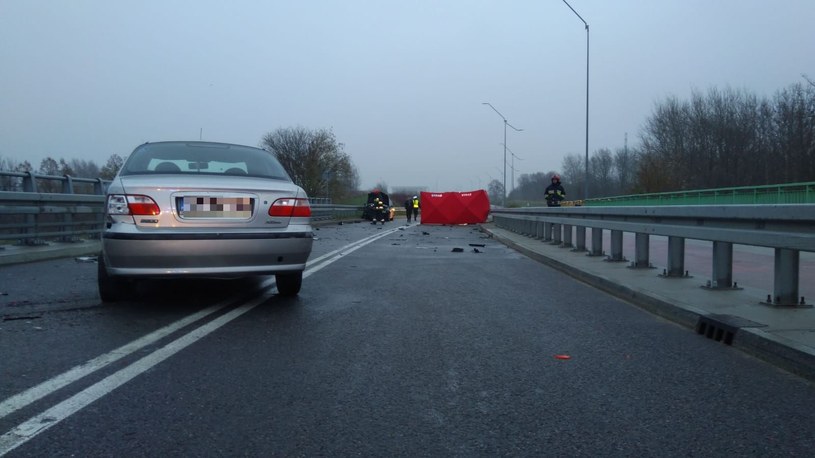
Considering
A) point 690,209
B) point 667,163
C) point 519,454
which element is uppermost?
point 667,163

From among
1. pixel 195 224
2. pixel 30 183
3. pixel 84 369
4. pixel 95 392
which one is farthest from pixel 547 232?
pixel 95 392

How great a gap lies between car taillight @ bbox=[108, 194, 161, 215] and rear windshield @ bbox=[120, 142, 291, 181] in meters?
0.53

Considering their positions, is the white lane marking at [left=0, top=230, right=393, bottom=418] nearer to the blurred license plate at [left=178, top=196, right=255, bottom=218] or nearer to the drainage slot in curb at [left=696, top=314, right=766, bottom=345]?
the blurred license plate at [left=178, top=196, right=255, bottom=218]

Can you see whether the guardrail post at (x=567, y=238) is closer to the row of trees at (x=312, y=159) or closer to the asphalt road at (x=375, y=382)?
the asphalt road at (x=375, y=382)

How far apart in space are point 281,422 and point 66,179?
10.5 meters

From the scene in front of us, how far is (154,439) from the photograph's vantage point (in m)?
2.98

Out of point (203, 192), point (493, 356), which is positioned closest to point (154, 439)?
point (493, 356)

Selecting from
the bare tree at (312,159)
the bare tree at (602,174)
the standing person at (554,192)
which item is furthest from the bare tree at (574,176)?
the standing person at (554,192)

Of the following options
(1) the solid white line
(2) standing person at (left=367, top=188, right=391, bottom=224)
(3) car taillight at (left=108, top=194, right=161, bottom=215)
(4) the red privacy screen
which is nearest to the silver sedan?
(3) car taillight at (left=108, top=194, right=161, bottom=215)

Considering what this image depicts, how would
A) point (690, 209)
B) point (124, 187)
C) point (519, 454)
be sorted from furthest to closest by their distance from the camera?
point (690, 209) < point (124, 187) < point (519, 454)

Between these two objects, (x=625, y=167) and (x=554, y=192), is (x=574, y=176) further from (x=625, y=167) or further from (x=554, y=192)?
(x=554, y=192)

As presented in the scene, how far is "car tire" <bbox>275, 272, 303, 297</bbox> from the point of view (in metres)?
6.86

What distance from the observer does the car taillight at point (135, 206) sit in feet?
18.0

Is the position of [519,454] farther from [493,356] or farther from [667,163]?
[667,163]
